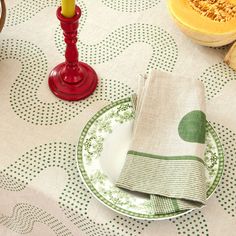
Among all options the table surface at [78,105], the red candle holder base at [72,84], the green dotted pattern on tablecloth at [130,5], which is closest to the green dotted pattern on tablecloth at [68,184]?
the table surface at [78,105]

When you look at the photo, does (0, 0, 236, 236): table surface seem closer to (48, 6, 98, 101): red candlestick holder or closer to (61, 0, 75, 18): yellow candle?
(48, 6, 98, 101): red candlestick holder

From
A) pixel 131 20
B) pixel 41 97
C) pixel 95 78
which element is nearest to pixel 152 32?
pixel 131 20

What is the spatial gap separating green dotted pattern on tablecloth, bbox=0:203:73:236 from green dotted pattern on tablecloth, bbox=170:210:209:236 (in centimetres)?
19

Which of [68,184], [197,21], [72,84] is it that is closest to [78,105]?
[72,84]

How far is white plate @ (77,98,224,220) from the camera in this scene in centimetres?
69

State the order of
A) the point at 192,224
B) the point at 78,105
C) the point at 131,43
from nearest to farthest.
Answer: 1. the point at 192,224
2. the point at 78,105
3. the point at 131,43

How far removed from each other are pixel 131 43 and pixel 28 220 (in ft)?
1.32

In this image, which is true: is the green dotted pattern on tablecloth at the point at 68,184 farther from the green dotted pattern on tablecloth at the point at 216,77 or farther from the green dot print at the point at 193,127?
the green dotted pattern on tablecloth at the point at 216,77

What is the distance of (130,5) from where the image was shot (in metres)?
1.01

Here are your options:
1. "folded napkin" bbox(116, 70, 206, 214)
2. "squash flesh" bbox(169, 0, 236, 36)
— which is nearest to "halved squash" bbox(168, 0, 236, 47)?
"squash flesh" bbox(169, 0, 236, 36)

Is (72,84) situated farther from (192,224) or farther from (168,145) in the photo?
(192,224)

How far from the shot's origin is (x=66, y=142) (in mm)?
794

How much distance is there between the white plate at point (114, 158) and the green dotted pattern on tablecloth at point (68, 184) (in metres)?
0.04

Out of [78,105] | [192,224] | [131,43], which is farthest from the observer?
[131,43]
